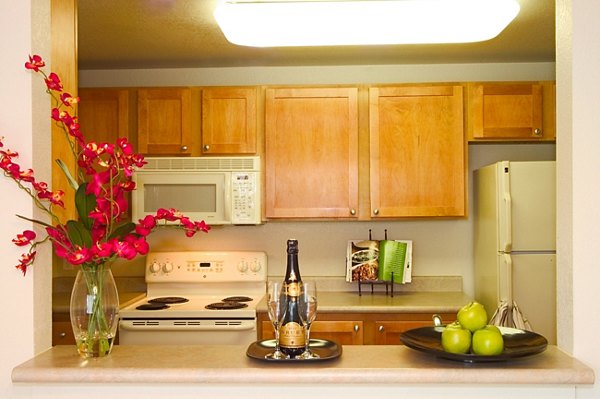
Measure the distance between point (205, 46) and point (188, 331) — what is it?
1.61 meters

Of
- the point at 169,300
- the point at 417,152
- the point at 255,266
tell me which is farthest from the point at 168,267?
the point at 417,152

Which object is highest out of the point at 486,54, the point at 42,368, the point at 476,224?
the point at 486,54

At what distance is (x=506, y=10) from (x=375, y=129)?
5.55 feet

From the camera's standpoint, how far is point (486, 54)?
3754 mm

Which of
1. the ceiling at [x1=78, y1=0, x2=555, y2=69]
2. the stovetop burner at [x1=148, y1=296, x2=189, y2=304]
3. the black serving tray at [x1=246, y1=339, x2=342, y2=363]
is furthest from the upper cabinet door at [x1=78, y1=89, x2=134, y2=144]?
the black serving tray at [x1=246, y1=339, x2=342, y2=363]

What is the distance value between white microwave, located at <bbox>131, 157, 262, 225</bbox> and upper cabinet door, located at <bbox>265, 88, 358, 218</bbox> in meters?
0.12

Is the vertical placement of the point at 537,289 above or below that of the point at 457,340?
below

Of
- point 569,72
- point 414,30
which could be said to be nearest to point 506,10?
point 414,30

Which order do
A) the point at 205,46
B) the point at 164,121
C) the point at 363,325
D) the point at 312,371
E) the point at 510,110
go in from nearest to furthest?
the point at 312,371
the point at 363,325
the point at 205,46
the point at 510,110
the point at 164,121

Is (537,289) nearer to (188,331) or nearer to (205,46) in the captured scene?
(188,331)

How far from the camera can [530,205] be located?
10.8 ft

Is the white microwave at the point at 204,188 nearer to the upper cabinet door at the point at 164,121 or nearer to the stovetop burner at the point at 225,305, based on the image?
the upper cabinet door at the point at 164,121

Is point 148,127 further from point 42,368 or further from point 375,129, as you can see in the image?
point 42,368

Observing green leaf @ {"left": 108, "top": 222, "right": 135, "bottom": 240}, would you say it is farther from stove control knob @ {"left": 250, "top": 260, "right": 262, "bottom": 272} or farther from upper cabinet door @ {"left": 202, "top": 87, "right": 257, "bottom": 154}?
stove control knob @ {"left": 250, "top": 260, "right": 262, "bottom": 272}
